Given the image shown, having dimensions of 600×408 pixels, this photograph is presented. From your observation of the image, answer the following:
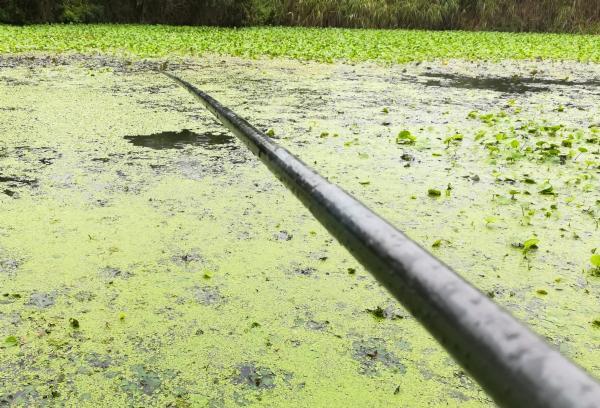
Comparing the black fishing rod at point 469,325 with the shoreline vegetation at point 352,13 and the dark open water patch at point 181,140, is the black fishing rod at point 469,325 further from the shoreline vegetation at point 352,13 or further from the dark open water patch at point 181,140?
the shoreline vegetation at point 352,13

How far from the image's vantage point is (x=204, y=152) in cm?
350

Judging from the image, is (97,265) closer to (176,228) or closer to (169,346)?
(176,228)

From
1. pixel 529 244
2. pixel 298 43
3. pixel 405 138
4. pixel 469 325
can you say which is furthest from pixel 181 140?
pixel 298 43

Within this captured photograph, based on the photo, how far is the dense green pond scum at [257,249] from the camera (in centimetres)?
145

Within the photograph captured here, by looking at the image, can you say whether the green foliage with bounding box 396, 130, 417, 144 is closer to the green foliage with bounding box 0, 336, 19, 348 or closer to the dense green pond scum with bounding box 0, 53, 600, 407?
the dense green pond scum with bounding box 0, 53, 600, 407

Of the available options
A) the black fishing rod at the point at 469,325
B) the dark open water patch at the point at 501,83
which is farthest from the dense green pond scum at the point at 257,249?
the dark open water patch at the point at 501,83

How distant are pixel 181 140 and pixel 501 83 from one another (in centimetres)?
445

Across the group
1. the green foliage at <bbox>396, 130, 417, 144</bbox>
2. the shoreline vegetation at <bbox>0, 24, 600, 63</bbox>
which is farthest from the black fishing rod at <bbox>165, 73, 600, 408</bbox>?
the shoreline vegetation at <bbox>0, 24, 600, 63</bbox>

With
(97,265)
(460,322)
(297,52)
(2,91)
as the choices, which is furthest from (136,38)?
(460,322)

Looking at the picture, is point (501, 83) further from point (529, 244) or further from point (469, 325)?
point (469, 325)

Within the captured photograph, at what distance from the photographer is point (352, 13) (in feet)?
42.3

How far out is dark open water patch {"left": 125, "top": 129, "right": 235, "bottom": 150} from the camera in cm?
367

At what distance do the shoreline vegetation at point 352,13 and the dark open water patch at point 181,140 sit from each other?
939 cm

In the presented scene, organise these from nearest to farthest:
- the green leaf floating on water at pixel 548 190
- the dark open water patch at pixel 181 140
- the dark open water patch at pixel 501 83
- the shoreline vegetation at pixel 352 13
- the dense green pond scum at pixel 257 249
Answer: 1. the dense green pond scum at pixel 257 249
2. the green leaf floating on water at pixel 548 190
3. the dark open water patch at pixel 181 140
4. the dark open water patch at pixel 501 83
5. the shoreline vegetation at pixel 352 13
